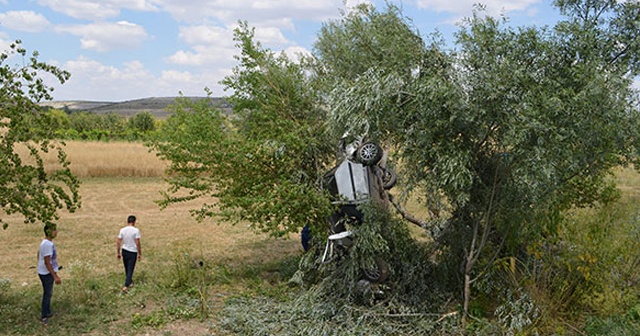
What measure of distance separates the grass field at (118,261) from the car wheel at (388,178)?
3.38 meters

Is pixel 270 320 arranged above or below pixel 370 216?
below

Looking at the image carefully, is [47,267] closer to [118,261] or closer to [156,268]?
[156,268]

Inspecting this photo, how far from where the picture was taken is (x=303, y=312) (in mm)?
9062

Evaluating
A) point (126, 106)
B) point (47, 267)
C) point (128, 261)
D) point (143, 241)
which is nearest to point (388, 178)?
point (128, 261)

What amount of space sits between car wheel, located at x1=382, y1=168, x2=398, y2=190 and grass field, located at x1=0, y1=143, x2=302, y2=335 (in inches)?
133

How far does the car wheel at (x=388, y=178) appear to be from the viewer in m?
9.35

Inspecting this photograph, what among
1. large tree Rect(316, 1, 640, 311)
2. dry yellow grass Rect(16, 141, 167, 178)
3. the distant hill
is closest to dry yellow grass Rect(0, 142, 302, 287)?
dry yellow grass Rect(16, 141, 167, 178)

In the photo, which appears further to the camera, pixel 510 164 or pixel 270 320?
pixel 270 320

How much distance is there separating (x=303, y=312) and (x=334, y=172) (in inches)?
89.8

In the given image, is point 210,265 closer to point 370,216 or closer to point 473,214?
point 370,216

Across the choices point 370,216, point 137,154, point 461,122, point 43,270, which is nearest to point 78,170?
point 137,154

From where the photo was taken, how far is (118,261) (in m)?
12.6

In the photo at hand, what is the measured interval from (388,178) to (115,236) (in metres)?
8.75

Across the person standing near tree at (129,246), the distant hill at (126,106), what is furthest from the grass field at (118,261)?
the distant hill at (126,106)
